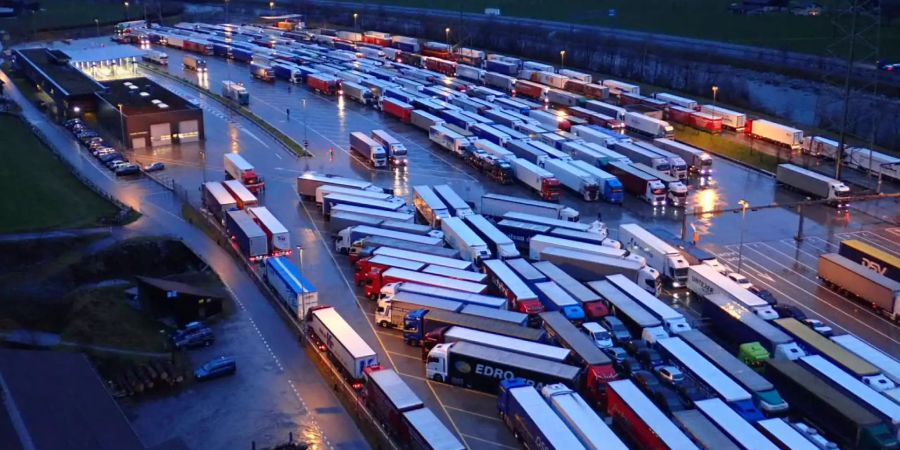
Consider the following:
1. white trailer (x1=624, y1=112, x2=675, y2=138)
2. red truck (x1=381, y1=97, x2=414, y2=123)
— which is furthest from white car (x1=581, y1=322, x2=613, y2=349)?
red truck (x1=381, y1=97, x2=414, y2=123)

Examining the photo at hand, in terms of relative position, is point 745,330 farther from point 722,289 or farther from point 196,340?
point 196,340

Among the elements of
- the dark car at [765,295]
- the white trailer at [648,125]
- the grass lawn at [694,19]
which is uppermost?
the grass lawn at [694,19]

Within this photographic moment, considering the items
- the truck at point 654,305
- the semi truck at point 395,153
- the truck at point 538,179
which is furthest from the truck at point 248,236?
the truck at point 538,179

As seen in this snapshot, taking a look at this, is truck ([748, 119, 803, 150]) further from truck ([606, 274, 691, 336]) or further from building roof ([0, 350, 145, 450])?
building roof ([0, 350, 145, 450])

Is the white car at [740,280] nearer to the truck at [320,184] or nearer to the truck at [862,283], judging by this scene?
the truck at [862,283]

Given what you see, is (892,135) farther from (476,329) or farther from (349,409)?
(349,409)
